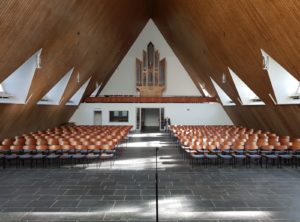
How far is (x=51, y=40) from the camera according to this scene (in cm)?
1216

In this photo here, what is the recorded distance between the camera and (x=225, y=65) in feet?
53.5

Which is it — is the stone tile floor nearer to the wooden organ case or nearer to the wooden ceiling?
the wooden ceiling

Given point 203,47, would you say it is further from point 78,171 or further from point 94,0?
point 78,171

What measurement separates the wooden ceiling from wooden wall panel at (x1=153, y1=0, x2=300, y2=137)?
1.2 inches

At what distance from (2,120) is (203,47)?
11730 mm

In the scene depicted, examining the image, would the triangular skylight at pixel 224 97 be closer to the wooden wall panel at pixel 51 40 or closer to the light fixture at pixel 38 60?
the wooden wall panel at pixel 51 40

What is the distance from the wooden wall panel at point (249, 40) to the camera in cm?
893

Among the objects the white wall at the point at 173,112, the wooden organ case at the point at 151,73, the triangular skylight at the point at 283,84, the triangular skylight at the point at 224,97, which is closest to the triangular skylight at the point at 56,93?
the white wall at the point at 173,112

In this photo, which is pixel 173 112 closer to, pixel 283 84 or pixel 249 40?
pixel 283 84

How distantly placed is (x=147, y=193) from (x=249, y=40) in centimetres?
739

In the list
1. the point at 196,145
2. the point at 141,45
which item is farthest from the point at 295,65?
the point at 141,45

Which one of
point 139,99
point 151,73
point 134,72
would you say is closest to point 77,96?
point 139,99

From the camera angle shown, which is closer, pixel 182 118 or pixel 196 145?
pixel 196 145

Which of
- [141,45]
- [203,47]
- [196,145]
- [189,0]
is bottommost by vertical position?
[196,145]
